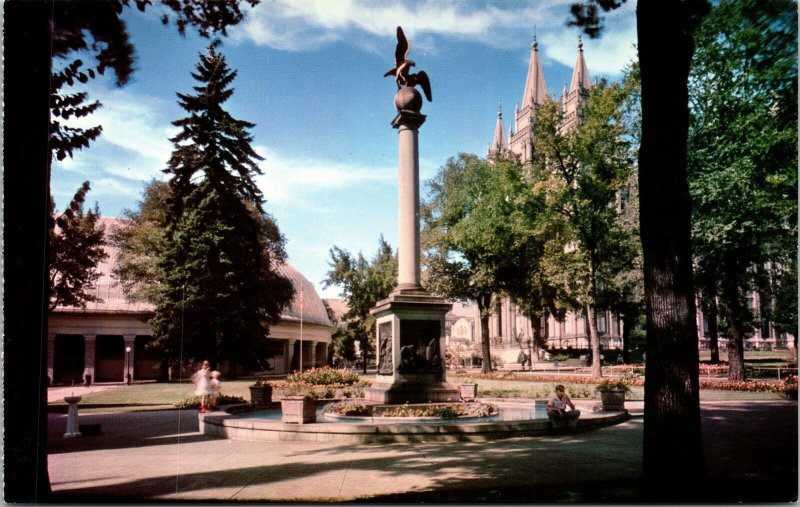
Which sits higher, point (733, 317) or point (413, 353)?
point (733, 317)

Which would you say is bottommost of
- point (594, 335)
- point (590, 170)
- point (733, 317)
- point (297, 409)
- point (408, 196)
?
Answer: point (297, 409)

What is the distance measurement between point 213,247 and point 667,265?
1221 inches

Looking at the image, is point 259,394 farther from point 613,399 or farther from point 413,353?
point 613,399

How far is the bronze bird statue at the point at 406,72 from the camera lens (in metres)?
17.6

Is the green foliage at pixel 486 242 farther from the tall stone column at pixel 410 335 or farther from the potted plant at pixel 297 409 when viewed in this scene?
the potted plant at pixel 297 409

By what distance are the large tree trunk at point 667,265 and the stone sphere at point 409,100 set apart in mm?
10836

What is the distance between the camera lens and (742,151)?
69.2 ft

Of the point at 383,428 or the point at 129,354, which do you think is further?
the point at 129,354

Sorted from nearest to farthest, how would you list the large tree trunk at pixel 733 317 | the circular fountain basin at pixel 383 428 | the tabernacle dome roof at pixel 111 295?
the circular fountain basin at pixel 383 428, the large tree trunk at pixel 733 317, the tabernacle dome roof at pixel 111 295

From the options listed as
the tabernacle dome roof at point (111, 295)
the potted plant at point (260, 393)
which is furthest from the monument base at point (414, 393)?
the tabernacle dome roof at point (111, 295)

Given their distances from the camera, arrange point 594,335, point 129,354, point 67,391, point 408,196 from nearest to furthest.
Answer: point 408,196
point 594,335
point 67,391
point 129,354

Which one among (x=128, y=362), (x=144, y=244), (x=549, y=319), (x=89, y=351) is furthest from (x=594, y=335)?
(x=549, y=319)

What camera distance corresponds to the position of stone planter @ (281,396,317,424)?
13.1 m

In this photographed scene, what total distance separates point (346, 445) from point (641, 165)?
25.7ft
